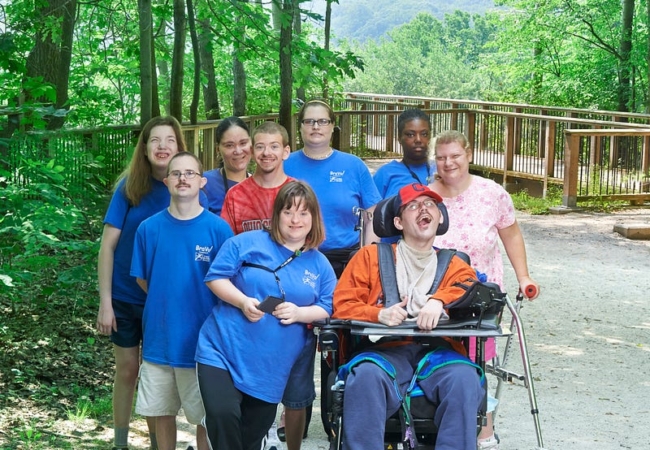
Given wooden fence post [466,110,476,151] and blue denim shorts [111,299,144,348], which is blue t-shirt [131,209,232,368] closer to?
blue denim shorts [111,299,144,348]

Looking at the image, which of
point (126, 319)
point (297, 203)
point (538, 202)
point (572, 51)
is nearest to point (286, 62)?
point (538, 202)

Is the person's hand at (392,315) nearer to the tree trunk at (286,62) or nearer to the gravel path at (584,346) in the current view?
the gravel path at (584,346)

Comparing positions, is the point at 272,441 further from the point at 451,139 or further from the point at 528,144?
the point at 528,144

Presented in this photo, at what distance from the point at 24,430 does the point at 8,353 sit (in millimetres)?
1844

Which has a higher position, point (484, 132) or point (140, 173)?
point (484, 132)

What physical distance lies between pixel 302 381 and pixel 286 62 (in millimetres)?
7656

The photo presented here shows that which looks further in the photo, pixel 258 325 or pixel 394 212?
pixel 394 212

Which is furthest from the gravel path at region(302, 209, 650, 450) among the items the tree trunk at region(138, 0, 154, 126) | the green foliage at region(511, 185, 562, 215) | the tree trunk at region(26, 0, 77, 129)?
the tree trunk at region(26, 0, 77, 129)

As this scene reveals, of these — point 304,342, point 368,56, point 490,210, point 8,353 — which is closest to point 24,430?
point 8,353

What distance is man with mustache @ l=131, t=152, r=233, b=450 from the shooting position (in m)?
4.54

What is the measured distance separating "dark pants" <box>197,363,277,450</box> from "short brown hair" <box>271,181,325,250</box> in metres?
0.66

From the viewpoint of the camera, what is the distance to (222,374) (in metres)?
4.27

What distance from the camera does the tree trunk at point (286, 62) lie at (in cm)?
1068

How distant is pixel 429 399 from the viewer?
417cm
